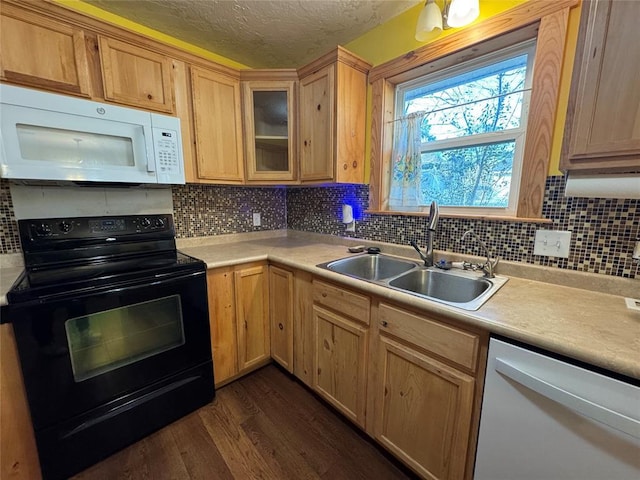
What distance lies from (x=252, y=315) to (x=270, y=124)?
1447mm

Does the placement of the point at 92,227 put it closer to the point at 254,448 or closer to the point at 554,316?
the point at 254,448

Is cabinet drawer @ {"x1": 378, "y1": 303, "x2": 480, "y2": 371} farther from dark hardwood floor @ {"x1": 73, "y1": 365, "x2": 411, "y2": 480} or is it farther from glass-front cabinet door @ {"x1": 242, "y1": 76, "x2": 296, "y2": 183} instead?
glass-front cabinet door @ {"x1": 242, "y1": 76, "x2": 296, "y2": 183}

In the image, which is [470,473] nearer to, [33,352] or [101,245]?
[33,352]

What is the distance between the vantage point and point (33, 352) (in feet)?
3.50

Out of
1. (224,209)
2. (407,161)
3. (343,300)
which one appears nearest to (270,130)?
(224,209)

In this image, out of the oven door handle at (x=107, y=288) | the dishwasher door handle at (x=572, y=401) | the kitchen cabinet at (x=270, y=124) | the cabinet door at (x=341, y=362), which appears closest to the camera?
the dishwasher door handle at (x=572, y=401)

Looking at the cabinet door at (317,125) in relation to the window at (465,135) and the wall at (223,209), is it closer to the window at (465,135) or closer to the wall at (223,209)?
the window at (465,135)

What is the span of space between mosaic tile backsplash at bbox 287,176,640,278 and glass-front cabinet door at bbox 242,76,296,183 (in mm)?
625

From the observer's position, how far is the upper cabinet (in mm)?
747

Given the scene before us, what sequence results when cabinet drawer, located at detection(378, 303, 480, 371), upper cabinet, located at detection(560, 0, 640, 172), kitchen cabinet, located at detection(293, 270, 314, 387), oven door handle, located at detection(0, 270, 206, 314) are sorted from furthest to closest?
1. kitchen cabinet, located at detection(293, 270, 314, 387)
2. oven door handle, located at detection(0, 270, 206, 314)
3. cabinet drawer, located at detection(378, 303, 480, 371)
4. upper cabinet, located at detection(560, 0, 640, 172)

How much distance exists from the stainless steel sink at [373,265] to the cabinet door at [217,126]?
1.05 metres

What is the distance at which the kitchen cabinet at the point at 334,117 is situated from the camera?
1.68m

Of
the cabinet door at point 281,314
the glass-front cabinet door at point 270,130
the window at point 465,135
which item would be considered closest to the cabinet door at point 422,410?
the cabinet door at point 281,314

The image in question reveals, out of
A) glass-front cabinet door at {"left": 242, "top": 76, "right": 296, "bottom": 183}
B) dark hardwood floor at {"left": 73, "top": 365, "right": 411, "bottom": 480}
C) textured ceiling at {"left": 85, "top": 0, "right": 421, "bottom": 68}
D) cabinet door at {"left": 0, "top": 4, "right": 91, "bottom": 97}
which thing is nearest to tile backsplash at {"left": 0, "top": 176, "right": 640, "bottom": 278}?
glass-front cabinet door at {"left": 242, "top": 76, "right": 296, "bottom": 183}
